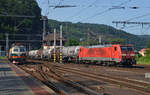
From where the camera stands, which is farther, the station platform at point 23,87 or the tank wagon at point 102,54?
the tank wagon at point 102,54

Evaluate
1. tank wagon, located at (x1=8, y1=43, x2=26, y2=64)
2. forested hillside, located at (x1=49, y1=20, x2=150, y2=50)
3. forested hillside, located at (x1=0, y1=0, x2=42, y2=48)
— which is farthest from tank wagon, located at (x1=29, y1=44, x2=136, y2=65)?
forested hillside, located at (x1=0, y1=0, x2=42, y2=48)

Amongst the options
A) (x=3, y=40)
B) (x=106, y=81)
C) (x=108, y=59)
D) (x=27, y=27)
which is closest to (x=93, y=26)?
(x=27, y=27)

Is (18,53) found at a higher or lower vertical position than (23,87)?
higher

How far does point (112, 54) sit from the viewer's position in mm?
31031

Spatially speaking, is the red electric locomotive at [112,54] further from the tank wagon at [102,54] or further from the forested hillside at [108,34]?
the forested hillside at [108,34]

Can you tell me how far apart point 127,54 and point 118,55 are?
3.51 feet

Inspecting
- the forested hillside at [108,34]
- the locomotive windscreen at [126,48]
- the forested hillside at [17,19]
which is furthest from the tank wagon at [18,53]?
the forested hillside at [17,19]

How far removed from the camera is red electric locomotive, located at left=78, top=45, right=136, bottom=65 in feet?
96.2

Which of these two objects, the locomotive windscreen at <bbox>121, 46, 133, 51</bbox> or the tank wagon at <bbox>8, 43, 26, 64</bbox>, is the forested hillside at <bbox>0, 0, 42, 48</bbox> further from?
the locomotive windscreen at <bbox>121, 46, 133, 51</bbox>

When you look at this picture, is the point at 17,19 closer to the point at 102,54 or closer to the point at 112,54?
the point at 102,54

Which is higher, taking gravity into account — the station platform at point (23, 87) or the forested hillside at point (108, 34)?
the forested hillside at point (108, 34)

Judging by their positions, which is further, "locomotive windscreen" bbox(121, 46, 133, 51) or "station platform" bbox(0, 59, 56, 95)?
"locomotive windscreen" bbox(121, 46, 133, 51)

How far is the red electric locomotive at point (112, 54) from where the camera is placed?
2931 cm

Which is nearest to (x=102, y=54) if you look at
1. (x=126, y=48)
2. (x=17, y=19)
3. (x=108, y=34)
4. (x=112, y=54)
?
(x=112, y=54)
